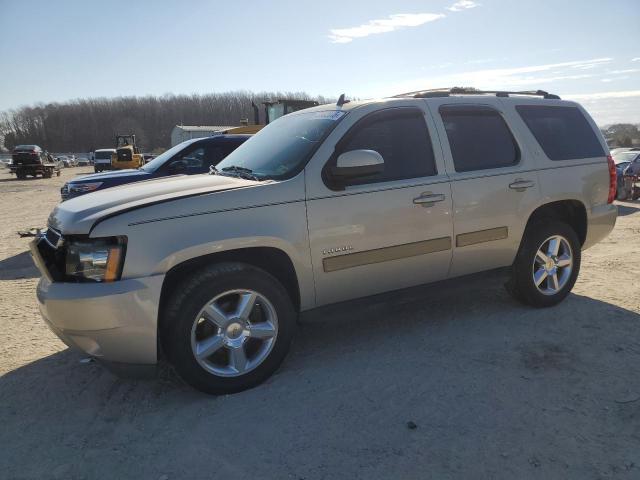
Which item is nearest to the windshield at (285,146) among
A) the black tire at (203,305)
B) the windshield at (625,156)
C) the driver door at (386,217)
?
the driver door at (386,217)

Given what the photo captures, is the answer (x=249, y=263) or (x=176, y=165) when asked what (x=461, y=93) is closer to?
(x=249, y=263)

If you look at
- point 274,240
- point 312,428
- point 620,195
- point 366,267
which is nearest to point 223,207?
point 274,240

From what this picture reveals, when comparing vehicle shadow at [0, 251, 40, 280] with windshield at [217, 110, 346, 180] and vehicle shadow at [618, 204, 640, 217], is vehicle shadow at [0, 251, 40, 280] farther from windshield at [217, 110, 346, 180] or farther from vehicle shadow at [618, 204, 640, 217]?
vehicle shadow at [618, 204, 640, 217]

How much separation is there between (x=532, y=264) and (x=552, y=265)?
0.98 ft

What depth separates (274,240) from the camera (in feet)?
10.7

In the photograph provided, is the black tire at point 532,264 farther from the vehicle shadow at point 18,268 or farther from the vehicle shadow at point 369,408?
the vehicle shadow at point 18,268

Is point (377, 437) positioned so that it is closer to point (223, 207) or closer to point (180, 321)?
point (180, 321)

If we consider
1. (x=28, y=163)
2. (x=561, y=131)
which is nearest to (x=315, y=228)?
(x=561, y=131)

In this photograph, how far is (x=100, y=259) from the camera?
289 cm

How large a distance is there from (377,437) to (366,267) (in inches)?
49.8

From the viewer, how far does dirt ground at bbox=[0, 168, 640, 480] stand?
8.29 feet

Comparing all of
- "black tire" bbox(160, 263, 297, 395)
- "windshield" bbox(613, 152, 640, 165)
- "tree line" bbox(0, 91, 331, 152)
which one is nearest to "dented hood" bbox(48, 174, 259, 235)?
"black tire" bbox(160, 263, 297, 395)

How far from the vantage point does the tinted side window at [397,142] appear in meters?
3.69

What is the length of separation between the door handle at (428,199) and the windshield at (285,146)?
2.83ft
